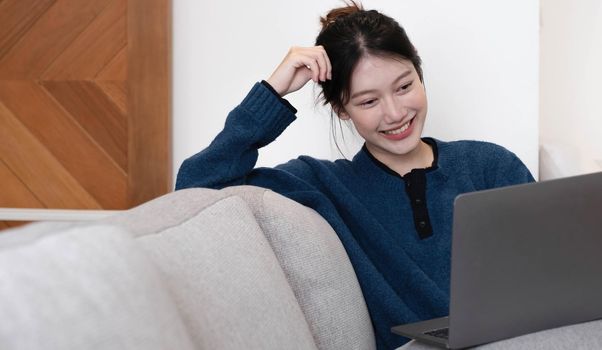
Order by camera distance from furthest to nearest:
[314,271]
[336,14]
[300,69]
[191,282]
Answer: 1. [336,14]
2. [300,69]
3. [314,271]
4. [191,282]

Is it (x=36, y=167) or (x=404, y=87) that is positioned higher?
(x=404, y=87)

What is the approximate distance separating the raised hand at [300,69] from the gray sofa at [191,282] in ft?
1.29

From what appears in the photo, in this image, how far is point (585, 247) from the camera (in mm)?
1332

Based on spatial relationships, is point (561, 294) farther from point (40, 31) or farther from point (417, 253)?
point (40, 31)

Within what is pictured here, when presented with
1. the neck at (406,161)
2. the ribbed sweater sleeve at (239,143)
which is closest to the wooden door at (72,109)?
the ribbed sweater sleeve at (239,143)

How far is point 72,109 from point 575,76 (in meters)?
1.56

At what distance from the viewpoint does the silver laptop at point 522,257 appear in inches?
49.6

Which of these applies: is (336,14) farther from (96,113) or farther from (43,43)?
(43,43)

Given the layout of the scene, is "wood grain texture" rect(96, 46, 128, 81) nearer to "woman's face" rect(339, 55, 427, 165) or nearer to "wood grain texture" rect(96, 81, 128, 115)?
"wood grain texture" rect(96, 81, 128, 115)

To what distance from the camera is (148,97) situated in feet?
8.62

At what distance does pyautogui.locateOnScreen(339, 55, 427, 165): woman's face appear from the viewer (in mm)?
1979

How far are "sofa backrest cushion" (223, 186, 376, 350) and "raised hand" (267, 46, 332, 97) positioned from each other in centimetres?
44

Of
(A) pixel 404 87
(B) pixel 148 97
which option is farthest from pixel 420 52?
(B) pixel 148 97

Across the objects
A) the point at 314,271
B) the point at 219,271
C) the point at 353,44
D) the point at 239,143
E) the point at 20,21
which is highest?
the point at 20,21
